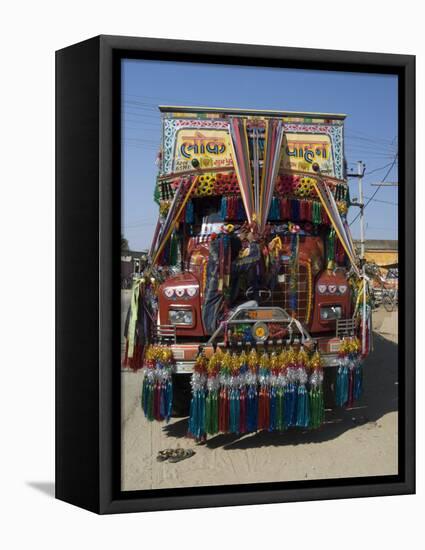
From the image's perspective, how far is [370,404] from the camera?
470 inches

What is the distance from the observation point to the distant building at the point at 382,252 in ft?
38.6

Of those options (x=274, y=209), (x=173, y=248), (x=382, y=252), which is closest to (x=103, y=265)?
(x=173, y=248)

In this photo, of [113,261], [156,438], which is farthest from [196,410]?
[113,261]

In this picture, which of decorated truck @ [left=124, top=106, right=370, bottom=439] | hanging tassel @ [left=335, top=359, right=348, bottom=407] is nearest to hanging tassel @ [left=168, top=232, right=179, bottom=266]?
decorated truck @ [left=124, top=106, right=370, bottom=439]

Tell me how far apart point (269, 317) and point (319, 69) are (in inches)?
87.4

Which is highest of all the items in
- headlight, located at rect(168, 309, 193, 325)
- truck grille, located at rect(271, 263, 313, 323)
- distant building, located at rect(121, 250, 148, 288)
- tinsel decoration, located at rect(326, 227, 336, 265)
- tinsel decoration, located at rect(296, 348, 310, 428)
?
tinsel decoration, located at rect(326, 227, 336, 265)

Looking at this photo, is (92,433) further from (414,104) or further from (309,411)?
(414,104)

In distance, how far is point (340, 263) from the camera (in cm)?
1180

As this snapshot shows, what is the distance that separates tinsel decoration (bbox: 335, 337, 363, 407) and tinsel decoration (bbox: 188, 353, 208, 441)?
130cm

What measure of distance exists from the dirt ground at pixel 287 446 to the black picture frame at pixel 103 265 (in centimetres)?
9

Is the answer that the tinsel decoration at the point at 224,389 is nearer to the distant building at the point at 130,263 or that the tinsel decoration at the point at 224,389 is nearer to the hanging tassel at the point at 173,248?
the hanging tassel at the point at 173,248

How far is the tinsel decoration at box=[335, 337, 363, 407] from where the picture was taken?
11750mm

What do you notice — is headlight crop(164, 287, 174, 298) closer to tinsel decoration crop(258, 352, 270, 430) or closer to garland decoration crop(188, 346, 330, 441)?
garland decoration crop(188, 346, 330, 441)

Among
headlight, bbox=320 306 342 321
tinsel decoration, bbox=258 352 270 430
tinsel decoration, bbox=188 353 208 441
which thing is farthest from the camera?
headlight, bbox=320 306 342 321
